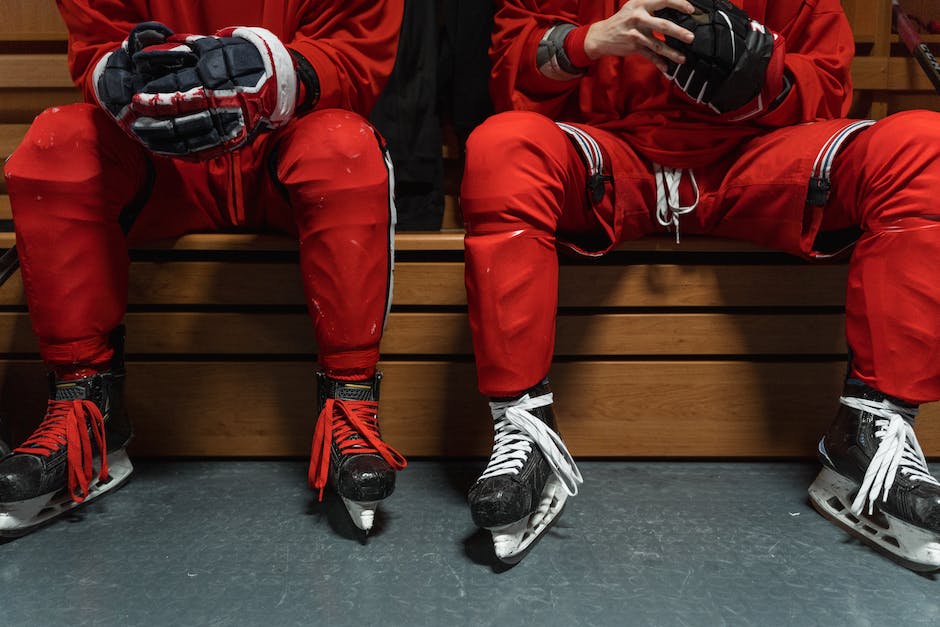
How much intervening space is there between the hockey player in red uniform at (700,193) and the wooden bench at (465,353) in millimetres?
108

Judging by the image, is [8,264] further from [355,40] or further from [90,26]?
[355,40]

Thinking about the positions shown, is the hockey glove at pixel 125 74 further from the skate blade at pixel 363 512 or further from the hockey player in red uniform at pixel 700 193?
the skate blade at pixel 363 512

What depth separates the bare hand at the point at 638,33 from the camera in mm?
972

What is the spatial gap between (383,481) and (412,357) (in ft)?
1.11

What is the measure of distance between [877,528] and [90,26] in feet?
4.42

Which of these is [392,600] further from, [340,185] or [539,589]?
[340,185]

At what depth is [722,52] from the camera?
0.96 m

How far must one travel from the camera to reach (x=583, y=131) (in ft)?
3.48

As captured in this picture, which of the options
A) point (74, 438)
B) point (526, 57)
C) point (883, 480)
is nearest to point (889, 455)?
point (883, 480)

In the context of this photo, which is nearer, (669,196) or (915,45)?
(669,196)

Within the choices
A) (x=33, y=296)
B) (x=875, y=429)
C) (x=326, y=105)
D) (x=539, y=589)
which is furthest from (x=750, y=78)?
(x=33, y=296)

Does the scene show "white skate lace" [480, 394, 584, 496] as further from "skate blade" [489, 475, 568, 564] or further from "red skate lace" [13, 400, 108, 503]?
"red skate lace" [13, 400, 108, 503]

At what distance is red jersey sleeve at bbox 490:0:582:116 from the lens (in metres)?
1.14

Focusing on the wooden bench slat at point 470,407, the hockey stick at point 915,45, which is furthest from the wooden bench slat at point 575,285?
the hockey stick at point 915,45
